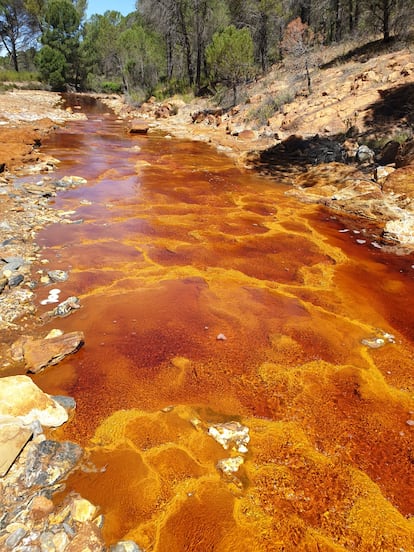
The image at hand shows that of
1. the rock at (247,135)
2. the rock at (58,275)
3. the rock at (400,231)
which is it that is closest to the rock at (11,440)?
the rock at (58,275)

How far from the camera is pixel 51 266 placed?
19.4 feet

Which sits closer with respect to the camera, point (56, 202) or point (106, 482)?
point (106, 482)

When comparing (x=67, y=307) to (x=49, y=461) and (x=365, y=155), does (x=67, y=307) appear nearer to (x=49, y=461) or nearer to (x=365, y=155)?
(x=49, y=461)

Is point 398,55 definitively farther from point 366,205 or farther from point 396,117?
point 366,205

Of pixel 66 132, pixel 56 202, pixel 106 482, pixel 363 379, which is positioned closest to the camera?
pixel 106 482

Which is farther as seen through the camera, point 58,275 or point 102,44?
point 102,44

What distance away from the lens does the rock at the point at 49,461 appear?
Result: 2.78m

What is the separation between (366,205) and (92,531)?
29.3 ft

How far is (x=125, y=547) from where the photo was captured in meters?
2.46

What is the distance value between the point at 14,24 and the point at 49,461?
60067 mm

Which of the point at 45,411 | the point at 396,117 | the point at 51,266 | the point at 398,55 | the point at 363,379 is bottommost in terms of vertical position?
the point at 363,379

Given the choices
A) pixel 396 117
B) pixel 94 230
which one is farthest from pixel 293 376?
pixel 396 117

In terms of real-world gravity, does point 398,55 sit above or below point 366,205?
above

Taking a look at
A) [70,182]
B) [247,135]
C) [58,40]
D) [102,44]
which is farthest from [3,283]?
[102,44]
